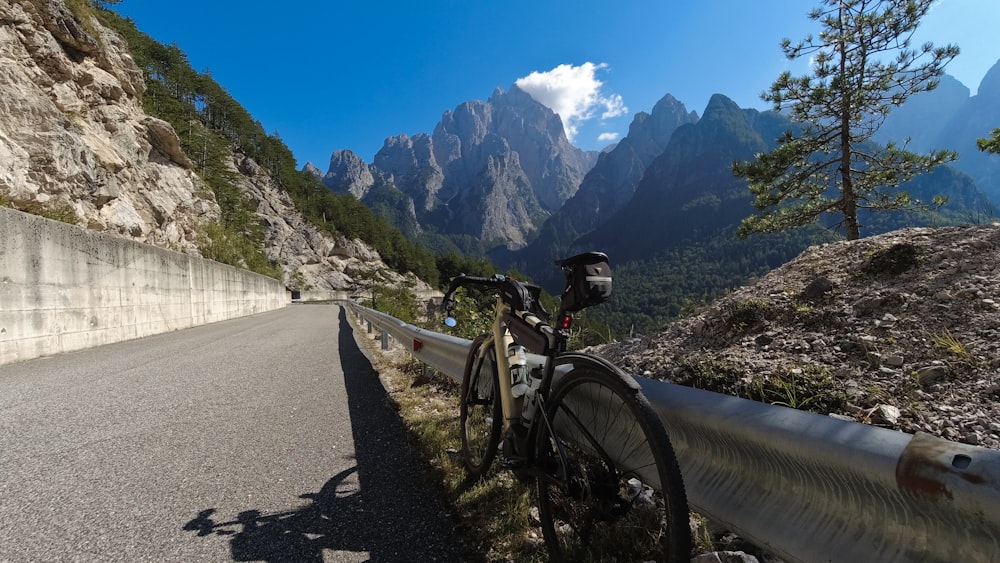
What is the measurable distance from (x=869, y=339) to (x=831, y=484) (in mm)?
2896

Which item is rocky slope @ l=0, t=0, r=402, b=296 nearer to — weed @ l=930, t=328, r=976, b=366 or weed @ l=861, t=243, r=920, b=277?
weed @ l=930, t=328, r=976, b=366

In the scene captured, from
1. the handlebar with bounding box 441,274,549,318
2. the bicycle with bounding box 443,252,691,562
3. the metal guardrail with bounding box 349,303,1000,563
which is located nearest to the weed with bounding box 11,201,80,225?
the handlebar with bounding box 441,274,549,318

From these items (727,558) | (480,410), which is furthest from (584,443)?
(480,410)

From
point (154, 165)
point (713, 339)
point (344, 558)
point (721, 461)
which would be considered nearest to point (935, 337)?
point (713, 339)

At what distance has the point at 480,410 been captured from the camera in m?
3.21

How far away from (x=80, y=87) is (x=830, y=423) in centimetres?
2512

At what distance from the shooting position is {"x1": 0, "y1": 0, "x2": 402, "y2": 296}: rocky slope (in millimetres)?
10797

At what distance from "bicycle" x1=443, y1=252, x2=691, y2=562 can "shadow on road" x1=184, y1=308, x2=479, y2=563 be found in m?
0.50

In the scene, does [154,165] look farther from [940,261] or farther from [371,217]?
[371,217]

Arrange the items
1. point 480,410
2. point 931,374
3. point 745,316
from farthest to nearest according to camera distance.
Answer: point 745,316
point 480,410
point 931,374

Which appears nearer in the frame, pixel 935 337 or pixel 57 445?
pixel 935 337

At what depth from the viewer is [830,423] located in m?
1.08

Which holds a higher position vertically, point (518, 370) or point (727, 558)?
point (518, 370)

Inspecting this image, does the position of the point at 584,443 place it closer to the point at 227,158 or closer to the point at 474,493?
the point at 474,493
